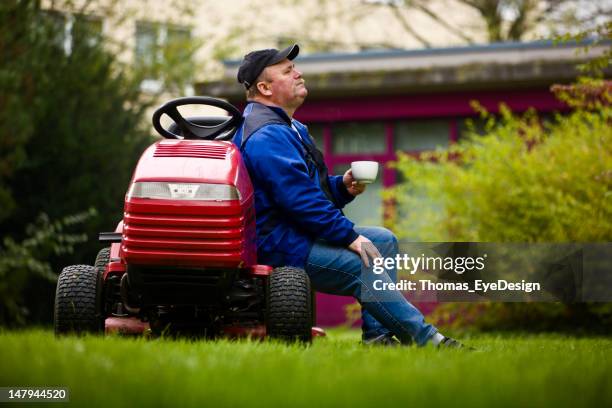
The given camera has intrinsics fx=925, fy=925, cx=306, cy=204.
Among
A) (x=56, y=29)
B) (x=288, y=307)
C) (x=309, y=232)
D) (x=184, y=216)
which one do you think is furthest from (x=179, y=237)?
(x=56, y=29)

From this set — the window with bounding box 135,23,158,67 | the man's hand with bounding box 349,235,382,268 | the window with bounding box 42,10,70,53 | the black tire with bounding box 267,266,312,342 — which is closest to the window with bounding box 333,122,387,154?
the window with bounding box 42,10,70,53

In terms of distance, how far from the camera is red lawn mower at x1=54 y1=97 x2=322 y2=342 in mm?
3846

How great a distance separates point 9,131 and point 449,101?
5679 millimetres

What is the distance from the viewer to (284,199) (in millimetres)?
4250

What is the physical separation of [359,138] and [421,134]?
0.85m

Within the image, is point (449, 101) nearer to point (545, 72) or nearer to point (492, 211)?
point (545, 72)

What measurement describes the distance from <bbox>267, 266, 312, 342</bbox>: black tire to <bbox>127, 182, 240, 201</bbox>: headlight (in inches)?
17.2

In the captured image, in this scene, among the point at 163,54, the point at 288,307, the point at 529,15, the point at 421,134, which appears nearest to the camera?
the point at 288,307

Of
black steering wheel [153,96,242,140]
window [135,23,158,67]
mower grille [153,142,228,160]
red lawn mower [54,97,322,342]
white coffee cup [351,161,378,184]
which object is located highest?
window [135,23,158,67]

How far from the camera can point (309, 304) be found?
13.2 feet

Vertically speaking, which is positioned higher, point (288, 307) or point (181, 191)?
point (181, 191)

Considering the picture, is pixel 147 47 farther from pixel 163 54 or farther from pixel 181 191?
pixel 181 191

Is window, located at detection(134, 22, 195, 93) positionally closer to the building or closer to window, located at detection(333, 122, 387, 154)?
the building

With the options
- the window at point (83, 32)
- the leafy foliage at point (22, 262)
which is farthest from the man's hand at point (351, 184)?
the window at point (83, 32)
